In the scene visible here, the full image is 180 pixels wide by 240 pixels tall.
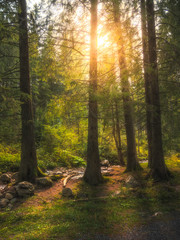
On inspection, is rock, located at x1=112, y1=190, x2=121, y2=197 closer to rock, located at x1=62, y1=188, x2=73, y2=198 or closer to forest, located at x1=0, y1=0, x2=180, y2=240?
forest, located at x1=0, y1=0, x2=180, y2=240

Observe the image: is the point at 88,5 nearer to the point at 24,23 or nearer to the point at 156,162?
the point at 24,23

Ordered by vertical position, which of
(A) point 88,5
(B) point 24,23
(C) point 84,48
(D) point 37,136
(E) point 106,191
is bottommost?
(E) point 106,191

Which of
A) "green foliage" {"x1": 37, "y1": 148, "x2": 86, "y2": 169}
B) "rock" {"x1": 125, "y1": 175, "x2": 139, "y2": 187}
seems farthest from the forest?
"green foliage" {"x1": 37, "y1": 148, "x2": 86, "y2": 169}

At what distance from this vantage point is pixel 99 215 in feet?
14.9

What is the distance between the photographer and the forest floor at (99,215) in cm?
360

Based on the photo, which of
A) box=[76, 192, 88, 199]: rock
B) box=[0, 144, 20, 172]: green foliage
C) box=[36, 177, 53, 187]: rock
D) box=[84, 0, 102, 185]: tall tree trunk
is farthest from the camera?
box=[0, 144, 20, 172]: green foliage

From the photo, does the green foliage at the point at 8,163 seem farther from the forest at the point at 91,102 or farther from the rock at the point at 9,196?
the rock at the point at 9,196

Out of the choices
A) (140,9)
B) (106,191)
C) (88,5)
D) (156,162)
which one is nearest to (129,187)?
(106,191)

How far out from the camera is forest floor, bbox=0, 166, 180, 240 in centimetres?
360

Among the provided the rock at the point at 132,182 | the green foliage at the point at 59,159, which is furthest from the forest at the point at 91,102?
the green foliage at the point at 59,159

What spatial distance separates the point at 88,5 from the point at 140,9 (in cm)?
243

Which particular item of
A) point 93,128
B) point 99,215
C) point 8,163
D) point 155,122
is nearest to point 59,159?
point 8,163

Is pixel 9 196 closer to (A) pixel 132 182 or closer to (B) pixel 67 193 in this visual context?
(B) pixel 67 193

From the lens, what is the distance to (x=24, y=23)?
7.46 metres
